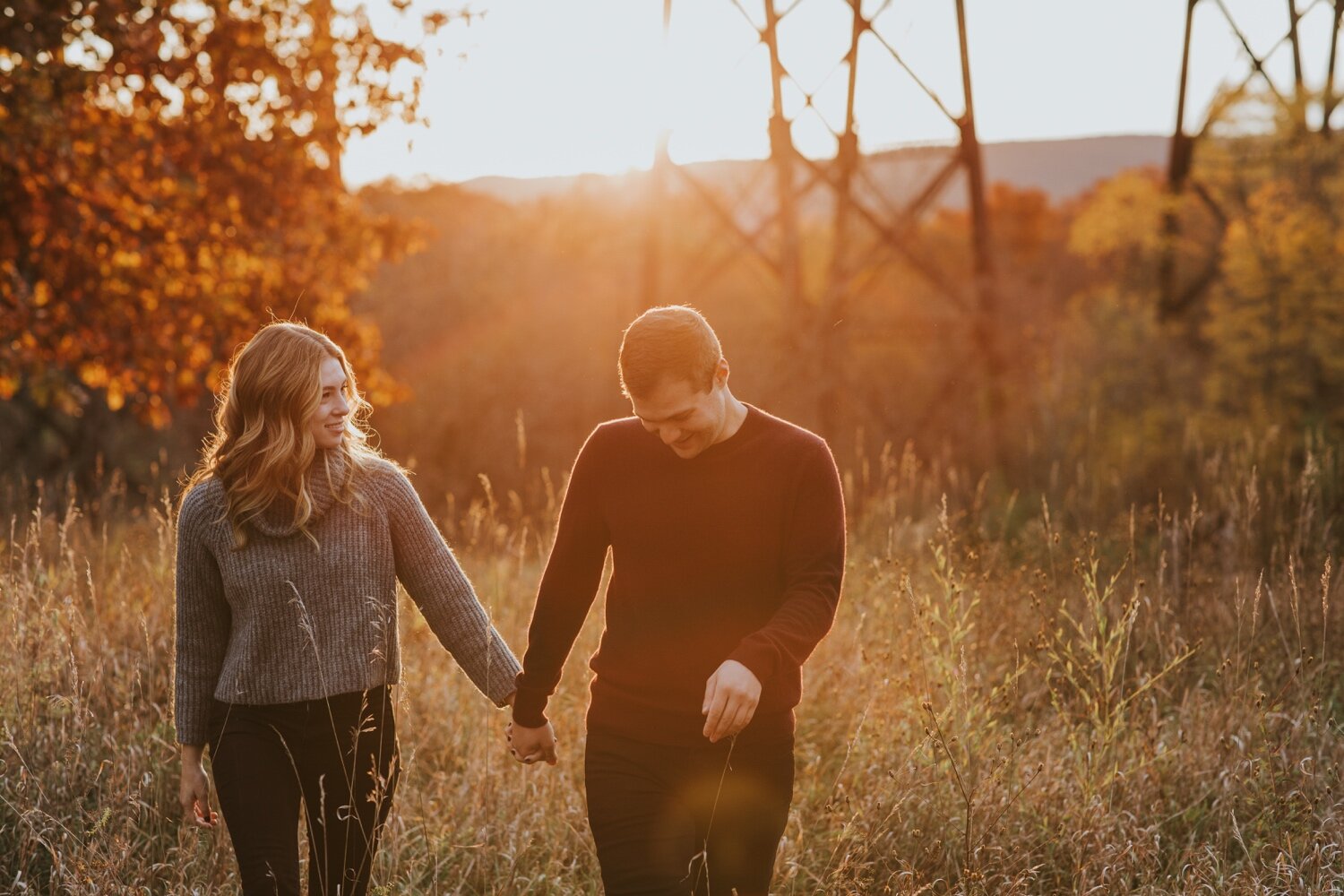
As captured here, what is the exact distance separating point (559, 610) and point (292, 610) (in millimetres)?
627

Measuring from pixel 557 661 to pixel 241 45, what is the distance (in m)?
5.86

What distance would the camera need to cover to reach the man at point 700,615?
2.66 meters

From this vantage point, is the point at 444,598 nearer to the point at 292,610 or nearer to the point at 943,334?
the point at 292,610

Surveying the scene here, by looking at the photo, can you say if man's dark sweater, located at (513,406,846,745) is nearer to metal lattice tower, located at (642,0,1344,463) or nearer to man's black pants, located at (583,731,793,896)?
man's black pants, located at (583,731,793,896)

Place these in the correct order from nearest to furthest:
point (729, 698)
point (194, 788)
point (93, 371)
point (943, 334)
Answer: point (729, 698), point (194, 788), point (93, 371), point (943, 334)

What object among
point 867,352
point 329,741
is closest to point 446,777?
point 329,741

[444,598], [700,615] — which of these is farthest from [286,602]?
[700,615]

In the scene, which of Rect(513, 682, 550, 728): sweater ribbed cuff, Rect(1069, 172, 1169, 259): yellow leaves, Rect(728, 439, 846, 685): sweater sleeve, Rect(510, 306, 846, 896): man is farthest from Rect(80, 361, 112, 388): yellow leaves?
Rect(1069, 172, 1169, 259): yellow leaves

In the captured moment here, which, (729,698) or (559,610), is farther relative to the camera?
(559,610)

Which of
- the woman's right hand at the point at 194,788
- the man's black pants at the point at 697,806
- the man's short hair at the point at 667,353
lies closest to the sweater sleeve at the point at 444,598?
the man's black pants at the point at 697,806

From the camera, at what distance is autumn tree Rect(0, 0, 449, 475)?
23.4ft

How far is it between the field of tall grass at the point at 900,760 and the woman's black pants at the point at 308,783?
163mm

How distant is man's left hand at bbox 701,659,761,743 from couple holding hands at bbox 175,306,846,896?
0.06 m

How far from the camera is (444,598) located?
3.07 metres
